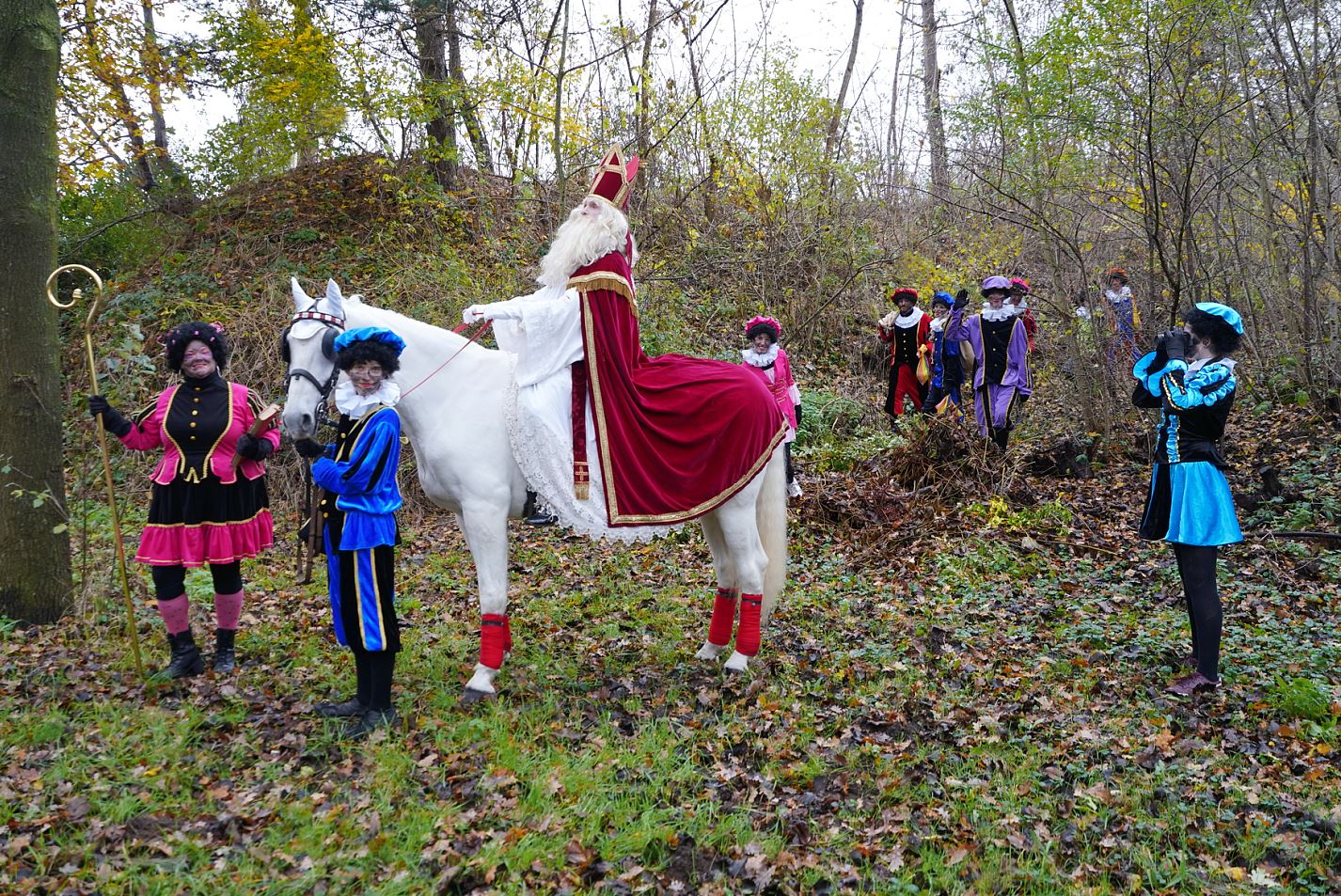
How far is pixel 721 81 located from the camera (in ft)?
46.3

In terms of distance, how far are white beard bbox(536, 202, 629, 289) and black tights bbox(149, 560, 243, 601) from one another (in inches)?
97.6

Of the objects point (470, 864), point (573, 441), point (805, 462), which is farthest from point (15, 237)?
point (805, 462)

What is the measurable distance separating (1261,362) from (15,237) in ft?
39.2

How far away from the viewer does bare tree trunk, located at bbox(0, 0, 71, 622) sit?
5305 mm

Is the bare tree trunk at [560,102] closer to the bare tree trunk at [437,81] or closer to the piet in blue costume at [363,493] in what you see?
the bare tree trunk at [437,81]

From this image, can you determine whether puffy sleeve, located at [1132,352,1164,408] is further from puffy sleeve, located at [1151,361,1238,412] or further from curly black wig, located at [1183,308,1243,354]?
curly black wig, located at [1183,308,1243,354]

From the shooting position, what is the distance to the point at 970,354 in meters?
10.5

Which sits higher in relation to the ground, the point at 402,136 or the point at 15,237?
the point at 402,136

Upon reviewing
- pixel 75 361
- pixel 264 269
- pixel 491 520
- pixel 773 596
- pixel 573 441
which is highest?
pixel 264 269

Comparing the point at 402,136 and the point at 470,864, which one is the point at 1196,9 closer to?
the point at 470,864

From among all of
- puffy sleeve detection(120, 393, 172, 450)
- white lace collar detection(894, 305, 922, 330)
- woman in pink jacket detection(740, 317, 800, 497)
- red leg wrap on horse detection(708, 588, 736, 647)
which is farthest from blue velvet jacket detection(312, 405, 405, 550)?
white lace collar detection(894, 305, 922, 330)

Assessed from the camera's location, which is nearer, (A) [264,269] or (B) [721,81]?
(A) [264,269]

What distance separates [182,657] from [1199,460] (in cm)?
601

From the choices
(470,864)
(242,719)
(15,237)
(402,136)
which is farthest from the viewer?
(402,136)
